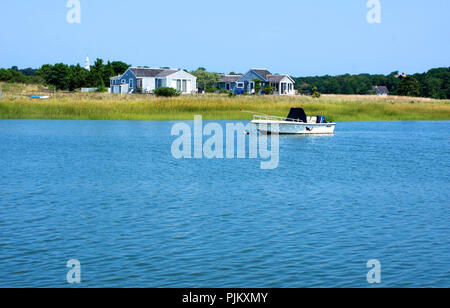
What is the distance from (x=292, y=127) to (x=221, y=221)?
1486 inches

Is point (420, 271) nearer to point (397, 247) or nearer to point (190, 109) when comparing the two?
point (397, 247)

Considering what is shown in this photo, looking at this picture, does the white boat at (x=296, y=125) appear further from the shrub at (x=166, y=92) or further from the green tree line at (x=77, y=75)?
the green tree line at (x=77, y=75)

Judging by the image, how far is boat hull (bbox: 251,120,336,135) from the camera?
56.4 meters

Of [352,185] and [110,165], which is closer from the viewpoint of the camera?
[352,185]

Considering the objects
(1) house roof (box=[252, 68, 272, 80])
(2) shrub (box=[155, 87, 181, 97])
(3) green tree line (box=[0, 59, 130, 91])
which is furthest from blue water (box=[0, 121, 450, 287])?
(1) house roof (box=[252, 68, 272, 80])

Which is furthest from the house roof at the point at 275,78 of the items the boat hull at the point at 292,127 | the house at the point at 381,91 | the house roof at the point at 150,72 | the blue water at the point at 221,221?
the blue water at the point at 221,221

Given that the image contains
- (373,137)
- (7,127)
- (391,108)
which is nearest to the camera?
(373,137)

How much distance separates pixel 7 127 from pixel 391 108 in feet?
184

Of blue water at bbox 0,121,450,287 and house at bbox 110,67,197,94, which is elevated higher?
house at bbox 110,67,197,94

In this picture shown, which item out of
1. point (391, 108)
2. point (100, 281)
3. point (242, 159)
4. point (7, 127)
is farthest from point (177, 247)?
point (391, 108)

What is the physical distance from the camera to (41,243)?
55.9ft

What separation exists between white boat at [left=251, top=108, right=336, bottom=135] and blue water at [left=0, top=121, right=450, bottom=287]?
1626 cm

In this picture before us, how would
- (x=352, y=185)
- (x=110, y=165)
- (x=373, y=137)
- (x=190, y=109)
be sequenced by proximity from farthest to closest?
(x=190, y=109)
(x=373, y=137)
(x=110, y=165)
(x=352, y=185)

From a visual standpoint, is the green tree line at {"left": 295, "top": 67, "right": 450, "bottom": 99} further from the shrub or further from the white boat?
the white boat
